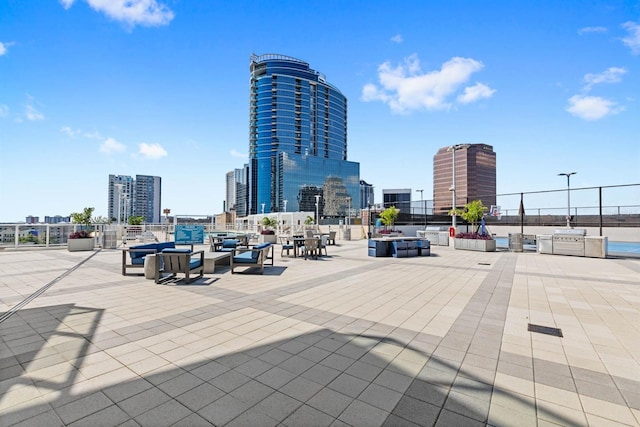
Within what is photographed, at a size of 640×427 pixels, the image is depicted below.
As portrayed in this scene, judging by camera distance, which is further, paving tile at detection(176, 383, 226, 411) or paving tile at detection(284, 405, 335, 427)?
paving tile at detection(176, 383, 226, 411)

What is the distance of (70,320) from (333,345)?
4.11 metres

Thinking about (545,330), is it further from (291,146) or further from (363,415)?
(291,146)

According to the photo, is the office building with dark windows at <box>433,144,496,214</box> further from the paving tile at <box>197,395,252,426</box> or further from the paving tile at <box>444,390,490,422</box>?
the paving tile at <box>197,395,252,426</box>

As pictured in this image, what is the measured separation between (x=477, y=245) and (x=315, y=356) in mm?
16131

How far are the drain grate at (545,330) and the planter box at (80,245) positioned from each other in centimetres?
1908

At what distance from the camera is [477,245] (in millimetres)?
16969

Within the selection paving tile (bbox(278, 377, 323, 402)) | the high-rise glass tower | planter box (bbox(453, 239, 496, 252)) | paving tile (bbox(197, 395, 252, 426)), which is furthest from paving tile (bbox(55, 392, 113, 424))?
the high-rise glass tower

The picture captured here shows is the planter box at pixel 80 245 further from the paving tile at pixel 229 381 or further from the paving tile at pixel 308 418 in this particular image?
the paving tile at pixel 308 418

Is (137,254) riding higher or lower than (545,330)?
higher

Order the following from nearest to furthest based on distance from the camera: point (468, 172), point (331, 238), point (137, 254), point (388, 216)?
point (137, 254) < point (331, 238) < point (388, 216) < point (468, 172)

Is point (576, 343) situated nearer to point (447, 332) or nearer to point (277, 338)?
point (447, 332)

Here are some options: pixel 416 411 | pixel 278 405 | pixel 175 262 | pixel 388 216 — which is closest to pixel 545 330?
pixel 416 411

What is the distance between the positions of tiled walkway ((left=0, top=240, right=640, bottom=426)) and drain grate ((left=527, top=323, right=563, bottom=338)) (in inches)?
5.4

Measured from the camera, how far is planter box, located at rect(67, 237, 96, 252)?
1550 centimetres
